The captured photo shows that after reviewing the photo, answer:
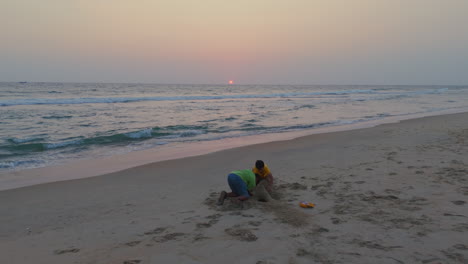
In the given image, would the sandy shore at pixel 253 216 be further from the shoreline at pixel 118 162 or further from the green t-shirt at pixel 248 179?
the shoreline at pixel 118 162

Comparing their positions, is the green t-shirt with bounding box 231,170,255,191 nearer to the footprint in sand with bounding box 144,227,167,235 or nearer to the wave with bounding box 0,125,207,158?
the footprint in sand with bounding box 144,227,167,235

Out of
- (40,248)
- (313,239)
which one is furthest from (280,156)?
(40,248)

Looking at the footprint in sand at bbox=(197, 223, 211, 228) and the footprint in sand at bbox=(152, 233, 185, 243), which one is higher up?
the footprint in sand at bbox=(197, 223, 211, 228)

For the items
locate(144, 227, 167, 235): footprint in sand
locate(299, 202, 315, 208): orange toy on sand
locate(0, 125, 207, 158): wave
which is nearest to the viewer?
locate(144, 227, 167, 235): footprint in sand

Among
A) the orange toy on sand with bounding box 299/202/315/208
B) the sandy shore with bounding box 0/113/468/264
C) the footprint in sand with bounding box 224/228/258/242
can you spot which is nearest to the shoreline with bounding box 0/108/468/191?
the sandy shore with bounding box 0/113/468/264

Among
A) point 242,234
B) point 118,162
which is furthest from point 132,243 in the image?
point 118,162

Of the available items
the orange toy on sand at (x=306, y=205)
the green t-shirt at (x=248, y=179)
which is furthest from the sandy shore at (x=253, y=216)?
the green t-shirt at (x=248, y=179)

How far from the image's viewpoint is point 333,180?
21.2ft

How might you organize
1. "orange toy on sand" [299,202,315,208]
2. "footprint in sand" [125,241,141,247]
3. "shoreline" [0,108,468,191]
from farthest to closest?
"shoreline" [0,108,468,191] → "orange toy on sand" [299,202,315,208] → "footprint in sand" [125,241,141,247]

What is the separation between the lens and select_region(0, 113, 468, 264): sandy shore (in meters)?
3.62

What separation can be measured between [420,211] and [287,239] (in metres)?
2.20

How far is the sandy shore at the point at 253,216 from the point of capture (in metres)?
3.62

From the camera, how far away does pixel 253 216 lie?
4.70m

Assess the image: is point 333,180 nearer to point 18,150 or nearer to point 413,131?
point 413,131
